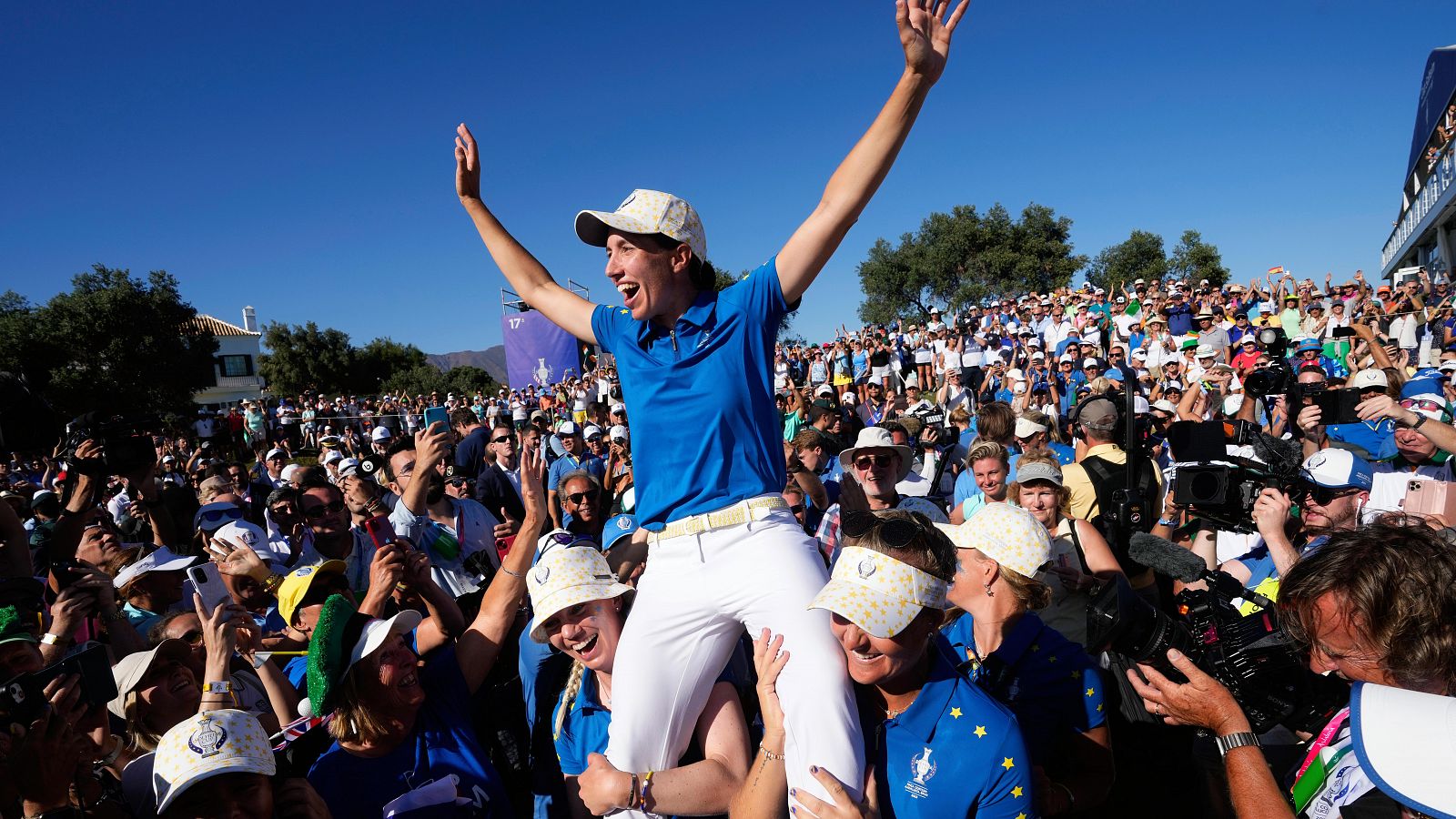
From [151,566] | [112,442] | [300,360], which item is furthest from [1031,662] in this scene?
[300,360]

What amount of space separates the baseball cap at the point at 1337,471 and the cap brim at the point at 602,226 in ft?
11.9

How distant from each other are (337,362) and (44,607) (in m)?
57.7

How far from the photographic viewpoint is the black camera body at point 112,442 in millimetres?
5340

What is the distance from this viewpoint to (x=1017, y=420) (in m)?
7.25

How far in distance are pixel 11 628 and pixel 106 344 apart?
121 feet

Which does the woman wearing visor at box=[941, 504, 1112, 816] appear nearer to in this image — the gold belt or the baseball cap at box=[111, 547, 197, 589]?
the gold belt

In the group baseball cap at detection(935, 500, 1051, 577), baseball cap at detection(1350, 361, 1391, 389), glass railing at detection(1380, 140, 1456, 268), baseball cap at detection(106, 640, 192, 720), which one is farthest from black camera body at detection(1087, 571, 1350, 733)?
glass railing at detection(1380, 140, 1456, 268)

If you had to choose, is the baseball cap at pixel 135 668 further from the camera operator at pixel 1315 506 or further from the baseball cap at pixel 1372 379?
the baseball cap at pixel 1372 379

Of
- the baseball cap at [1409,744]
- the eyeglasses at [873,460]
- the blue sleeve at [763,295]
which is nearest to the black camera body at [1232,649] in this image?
the baseball cap at [1409,744]

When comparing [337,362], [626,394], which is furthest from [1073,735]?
[337,362]

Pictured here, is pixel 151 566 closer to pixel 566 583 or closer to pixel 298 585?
pixel 298 585

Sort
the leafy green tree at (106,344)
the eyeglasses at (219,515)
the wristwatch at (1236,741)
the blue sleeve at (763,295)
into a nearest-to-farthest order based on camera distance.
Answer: the wristwatch at (1236,741) → the blue sleeve at (763,295) → the eyeglasses at (219,515) → the leafy green tree at (106,344)

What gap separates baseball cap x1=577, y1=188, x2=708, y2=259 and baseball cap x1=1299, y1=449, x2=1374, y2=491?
3.45 m

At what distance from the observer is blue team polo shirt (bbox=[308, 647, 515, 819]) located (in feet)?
8.86
